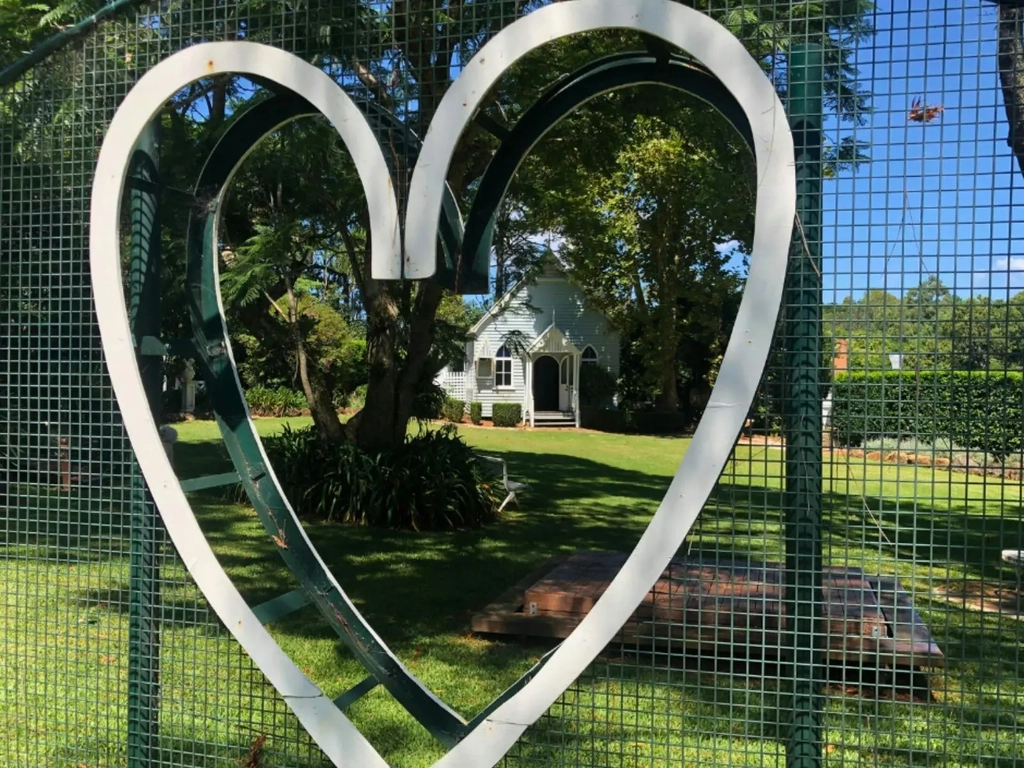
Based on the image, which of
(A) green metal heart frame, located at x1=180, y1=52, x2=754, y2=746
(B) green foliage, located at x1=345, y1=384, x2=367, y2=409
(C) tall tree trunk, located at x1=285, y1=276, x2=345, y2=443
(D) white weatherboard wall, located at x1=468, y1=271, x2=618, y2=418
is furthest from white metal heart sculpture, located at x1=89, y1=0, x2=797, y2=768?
(D) white weatherboard wall, located at x1=468, y1=271, x2=618, y2=418

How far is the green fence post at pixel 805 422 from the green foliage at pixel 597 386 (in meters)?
28.2

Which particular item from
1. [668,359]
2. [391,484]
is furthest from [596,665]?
[668,359]

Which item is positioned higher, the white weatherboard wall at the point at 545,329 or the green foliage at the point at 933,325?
the white weatherboard wall at the point at 545,329

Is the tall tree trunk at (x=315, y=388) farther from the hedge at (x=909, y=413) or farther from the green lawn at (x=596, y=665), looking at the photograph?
the hedge at (x=909, y=413)

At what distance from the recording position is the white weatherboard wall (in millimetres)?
31781

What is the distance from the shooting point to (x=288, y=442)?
12.0 m

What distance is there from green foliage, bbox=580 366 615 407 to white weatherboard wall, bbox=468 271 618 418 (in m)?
0.54

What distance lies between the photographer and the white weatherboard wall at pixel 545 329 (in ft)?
104

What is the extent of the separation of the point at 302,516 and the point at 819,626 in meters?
9.15

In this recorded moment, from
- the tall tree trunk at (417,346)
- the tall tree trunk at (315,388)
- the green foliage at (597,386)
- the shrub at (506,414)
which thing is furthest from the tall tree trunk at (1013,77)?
the green foliage at (597,386)

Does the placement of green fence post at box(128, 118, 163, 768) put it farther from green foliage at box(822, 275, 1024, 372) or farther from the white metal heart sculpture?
green foliage at box(822, 275, 1024, 372)

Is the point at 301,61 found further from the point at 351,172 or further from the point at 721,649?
the point at 351,172

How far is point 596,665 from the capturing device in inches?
163

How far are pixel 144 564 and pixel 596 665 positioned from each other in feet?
6.72
